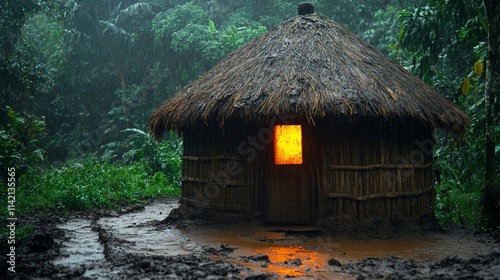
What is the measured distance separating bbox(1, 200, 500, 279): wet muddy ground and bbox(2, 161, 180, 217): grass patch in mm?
1570

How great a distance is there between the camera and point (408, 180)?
900 centimetres

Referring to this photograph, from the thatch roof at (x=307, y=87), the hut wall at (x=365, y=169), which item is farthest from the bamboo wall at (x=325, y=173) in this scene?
the thatch roof at (x=307, y=87)

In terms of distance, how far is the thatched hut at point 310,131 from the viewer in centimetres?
836

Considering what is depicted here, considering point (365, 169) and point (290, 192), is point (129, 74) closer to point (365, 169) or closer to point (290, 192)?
point (290, 192)

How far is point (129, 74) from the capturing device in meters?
24.7

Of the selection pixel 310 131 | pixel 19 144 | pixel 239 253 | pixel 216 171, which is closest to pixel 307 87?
pixel 310 131

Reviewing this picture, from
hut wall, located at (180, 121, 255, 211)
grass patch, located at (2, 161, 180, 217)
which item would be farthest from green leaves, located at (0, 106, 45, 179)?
hut wall, located at (180, 121, 255, 211)

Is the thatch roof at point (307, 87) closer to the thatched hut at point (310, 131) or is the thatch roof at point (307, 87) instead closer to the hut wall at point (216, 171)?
the thatched hut at point (310, 131)

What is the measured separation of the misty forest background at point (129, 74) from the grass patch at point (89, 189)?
3 cm

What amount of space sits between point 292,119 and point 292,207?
1.43m

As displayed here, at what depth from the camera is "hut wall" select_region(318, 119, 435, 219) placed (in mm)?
8570

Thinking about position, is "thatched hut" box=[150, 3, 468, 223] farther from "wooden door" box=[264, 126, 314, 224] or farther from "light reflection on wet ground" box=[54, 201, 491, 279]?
"light reflection on wet ground" box=[54, 201, 491, 279]

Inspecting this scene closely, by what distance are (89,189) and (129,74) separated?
13175mm

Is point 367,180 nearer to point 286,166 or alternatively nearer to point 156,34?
point 286,166
